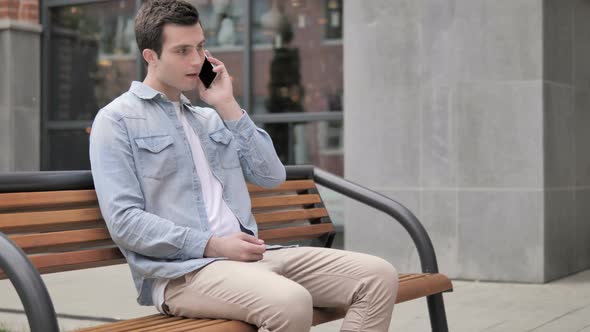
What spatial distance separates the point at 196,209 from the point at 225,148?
0.35m

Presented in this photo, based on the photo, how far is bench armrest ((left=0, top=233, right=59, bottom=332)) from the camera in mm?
2648

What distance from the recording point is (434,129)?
7.89m

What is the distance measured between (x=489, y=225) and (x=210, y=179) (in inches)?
181

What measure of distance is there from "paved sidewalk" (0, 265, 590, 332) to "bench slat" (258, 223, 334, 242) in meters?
1.11

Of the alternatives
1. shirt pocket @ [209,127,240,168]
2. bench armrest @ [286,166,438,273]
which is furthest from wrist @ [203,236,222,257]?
bench armrest @ [286,166,438,273]

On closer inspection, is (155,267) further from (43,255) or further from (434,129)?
(434,129)

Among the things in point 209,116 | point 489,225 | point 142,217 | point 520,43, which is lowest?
point 489,225

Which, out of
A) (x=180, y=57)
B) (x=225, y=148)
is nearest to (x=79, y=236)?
(x=225, y=148)

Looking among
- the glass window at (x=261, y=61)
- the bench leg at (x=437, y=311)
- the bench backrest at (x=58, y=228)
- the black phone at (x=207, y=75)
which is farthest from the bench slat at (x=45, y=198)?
the glass window at (x=261, y=61)

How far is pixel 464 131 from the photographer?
25.5 ft

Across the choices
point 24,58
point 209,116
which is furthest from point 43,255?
point 24,58

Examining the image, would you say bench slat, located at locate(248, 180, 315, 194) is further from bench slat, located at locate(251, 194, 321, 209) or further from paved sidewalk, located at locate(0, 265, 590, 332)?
paved sidewalk, located at locate(0, 265, 590, 332)

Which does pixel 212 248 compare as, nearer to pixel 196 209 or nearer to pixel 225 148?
pixel 196 209

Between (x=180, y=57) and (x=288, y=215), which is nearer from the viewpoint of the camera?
(x=180, y=57)
